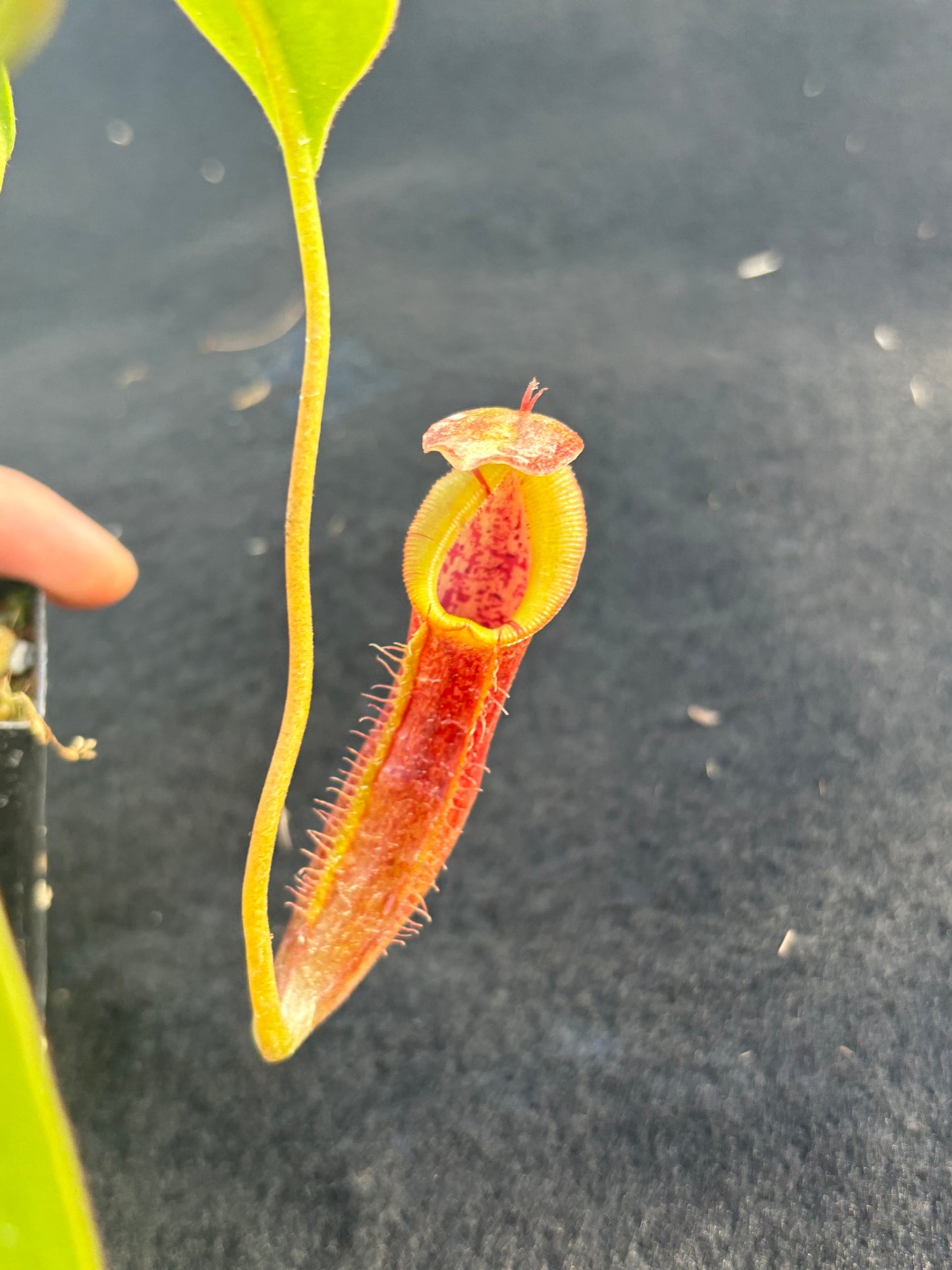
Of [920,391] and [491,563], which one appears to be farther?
[920,391]

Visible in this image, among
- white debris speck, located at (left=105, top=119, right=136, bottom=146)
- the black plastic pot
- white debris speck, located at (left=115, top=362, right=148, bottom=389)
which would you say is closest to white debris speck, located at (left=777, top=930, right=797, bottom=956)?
the black plastic pot

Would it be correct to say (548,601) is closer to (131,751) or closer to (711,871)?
(711,871)

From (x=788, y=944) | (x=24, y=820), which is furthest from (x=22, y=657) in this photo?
(x=788, y=944)

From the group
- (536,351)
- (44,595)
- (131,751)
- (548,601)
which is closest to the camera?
(548,601)

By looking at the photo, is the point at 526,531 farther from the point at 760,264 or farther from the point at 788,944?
the point at 760,264

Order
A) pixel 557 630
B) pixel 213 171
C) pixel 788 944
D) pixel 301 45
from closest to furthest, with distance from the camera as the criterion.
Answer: pixel 301 45 < pixel 788 944 < pixel 557 630 < pixel 213 171

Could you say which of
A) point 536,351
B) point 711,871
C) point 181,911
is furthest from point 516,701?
point 536,351
